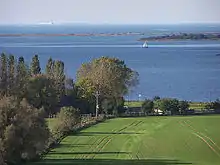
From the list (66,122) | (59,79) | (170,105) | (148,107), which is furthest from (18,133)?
(59,79)

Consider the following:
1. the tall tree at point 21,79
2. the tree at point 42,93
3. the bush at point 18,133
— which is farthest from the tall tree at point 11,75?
the bush at point 18,133

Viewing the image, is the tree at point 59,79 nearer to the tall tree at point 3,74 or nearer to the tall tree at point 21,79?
the tall tree at point 21,79

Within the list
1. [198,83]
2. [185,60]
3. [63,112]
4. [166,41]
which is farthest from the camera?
[166,41]

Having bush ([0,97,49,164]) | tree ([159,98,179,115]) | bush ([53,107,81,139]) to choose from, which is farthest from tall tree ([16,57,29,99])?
bush ([0,97,49,164])

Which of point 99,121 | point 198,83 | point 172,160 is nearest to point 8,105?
point 172,160

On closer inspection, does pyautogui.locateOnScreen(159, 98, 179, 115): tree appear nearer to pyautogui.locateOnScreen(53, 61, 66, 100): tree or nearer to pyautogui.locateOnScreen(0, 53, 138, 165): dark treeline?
pyautogui.locateOnScreen(0, 53, 138, 165): dark treeline

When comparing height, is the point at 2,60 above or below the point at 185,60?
above

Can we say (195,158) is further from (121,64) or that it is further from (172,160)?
(121,64)
